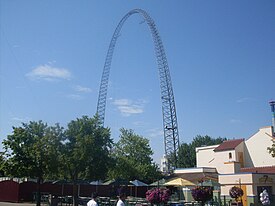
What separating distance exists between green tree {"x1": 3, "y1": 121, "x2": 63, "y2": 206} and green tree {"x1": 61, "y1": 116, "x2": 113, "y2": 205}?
1.04m

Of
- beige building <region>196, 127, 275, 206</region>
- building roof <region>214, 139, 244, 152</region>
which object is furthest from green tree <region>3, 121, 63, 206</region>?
building roof <region>214, 139, 244, 152</region>

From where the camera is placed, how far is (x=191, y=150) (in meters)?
77.1

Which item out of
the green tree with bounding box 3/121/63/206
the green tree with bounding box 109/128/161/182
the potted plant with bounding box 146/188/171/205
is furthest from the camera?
the green tree with bounding box 109/128/161/182

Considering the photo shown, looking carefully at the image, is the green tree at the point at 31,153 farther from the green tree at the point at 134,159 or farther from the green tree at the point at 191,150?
the green tree at the point at 191,150

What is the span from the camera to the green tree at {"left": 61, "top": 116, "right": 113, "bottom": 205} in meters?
31.1

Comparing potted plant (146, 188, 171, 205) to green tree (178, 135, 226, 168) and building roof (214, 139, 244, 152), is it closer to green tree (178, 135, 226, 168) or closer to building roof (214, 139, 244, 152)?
building roof (214, 139, 244, 152)

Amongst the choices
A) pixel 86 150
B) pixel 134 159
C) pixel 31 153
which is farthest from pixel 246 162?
pixel 31 153

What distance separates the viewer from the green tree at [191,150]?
76125 millimetres

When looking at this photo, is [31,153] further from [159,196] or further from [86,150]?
[159,196]

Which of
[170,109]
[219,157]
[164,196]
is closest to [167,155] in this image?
[170,109]

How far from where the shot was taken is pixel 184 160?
77.1 meters

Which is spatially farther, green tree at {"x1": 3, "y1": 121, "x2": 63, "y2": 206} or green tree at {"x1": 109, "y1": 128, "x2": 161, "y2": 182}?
green tree at {"x1": 109, "y1": 128, "x2": 161, "y2": 182}

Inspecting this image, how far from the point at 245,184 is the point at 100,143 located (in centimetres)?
1384

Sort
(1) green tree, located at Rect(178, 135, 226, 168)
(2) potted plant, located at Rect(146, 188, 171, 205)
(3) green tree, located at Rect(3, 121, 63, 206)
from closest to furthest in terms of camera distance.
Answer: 1. (2) potted plant, located at Rect(146, 188, 171, 205)
2. (3) green tree, located at Rect(3, 121, 63, 206)
3. (1) green tree, located at Rect(178, 135, 226, 168)
